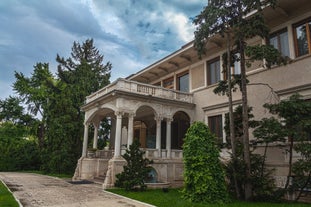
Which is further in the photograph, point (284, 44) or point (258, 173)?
point (284, 44)

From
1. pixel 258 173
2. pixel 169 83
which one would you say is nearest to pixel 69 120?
pixel 169 83

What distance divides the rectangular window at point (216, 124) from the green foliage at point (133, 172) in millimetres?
5693

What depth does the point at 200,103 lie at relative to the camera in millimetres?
17453

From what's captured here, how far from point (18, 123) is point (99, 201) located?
95.1 feet

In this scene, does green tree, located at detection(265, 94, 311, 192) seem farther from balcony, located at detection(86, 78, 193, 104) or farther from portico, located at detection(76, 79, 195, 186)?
balcony, located at detection(86, 78, 193, 104)

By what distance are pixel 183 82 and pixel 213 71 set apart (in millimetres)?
3307

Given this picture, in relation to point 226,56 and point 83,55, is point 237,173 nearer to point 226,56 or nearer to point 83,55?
point 226,56

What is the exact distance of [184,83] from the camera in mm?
19531

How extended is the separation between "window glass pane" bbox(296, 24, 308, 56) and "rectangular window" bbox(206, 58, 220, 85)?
17.5ft

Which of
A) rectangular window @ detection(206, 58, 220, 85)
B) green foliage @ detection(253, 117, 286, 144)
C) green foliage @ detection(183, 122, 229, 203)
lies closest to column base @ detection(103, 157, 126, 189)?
green foliage @ detection(183, 122, 229, 203)

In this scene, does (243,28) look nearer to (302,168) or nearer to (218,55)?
(218,55)

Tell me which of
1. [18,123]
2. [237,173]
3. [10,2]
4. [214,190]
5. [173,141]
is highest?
[10,2]

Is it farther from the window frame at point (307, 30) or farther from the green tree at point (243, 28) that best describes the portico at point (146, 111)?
the window frame at point (307, 30)

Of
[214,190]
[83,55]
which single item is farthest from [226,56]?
[83,55]
